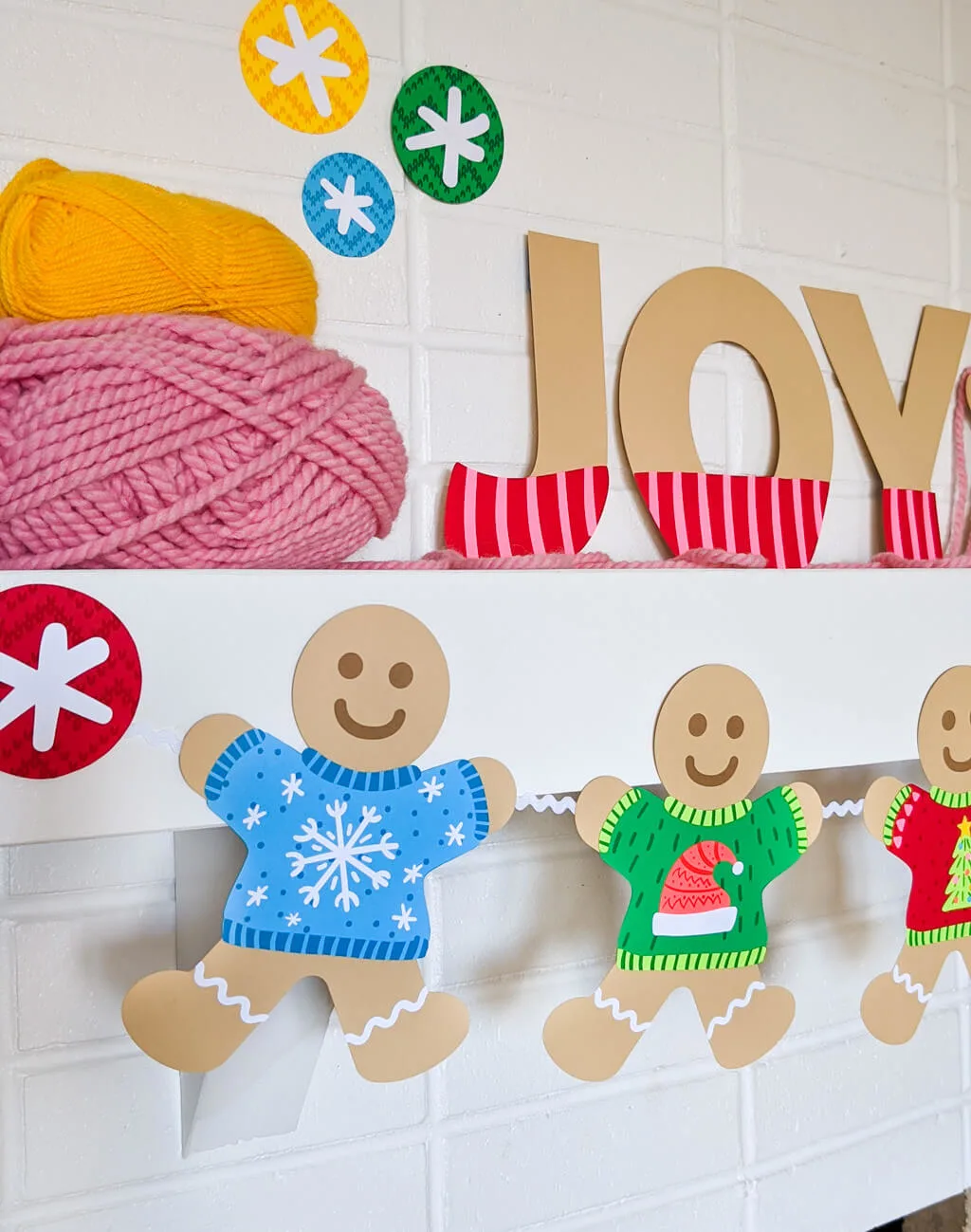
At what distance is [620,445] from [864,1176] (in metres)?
0.73

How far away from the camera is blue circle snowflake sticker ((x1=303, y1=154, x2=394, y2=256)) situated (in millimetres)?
735

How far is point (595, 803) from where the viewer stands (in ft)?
1.91

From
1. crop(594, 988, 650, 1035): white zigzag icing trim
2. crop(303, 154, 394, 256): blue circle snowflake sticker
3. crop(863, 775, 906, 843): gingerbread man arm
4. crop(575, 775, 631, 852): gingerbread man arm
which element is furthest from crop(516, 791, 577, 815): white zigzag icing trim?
crop(303, 154, 394, 256): blue circle snowflake sticker

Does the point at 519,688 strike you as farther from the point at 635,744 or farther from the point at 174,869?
the point at 174,869

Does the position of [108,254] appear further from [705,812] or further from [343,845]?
[705,812]

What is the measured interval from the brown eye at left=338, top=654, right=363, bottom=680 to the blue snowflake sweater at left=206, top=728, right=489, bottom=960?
0.14 feet

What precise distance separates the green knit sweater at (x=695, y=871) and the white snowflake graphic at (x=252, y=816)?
195 millimetres

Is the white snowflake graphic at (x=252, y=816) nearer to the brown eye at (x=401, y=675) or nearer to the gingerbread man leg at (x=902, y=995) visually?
the brown eye at (x=401, y=675)

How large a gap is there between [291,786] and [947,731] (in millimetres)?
450

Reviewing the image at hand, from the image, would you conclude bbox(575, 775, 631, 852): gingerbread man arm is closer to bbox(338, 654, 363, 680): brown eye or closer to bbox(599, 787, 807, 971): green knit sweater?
bbox(599, 787, 807, 971): green knit sweater

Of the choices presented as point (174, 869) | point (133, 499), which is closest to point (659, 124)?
point (133, 499)

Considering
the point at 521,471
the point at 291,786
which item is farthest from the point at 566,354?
the point at 291,786

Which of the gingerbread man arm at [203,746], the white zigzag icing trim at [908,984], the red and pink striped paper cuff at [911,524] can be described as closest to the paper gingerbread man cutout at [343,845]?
the gingerbread man arm at [203,746]

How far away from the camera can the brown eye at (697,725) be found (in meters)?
0.60
